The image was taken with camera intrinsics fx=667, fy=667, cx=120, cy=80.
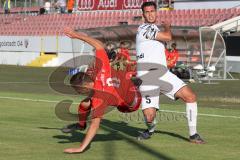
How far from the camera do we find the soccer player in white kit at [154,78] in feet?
32.1

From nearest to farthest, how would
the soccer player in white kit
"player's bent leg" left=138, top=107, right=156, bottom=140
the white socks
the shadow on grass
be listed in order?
the shadow on grass < the soccer player in white kit < the white socks < "player's bent leg" left=138, top=107, right=156, bottom=140

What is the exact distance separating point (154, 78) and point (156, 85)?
11 cm

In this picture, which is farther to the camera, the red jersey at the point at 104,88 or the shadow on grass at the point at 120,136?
the shadow on grass at the point at 120,136

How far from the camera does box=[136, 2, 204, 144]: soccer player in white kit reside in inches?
385

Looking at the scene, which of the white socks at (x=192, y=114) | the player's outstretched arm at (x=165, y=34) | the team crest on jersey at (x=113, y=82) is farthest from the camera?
the white socks at (x=192, y=114)

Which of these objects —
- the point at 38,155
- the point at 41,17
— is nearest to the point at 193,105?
the point at 38,155

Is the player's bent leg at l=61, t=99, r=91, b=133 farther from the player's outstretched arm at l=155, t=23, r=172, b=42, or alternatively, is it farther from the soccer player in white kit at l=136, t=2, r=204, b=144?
the player's outstretched arm at l=155, t=23, r=172, b=42

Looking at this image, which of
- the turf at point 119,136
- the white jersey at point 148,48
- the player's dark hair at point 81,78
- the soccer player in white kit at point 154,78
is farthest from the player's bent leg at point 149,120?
the player's dark hair at point 81,78

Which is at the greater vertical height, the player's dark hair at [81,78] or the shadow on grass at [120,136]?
the player's dark hair at [81,78]

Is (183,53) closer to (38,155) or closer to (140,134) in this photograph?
(140,134)

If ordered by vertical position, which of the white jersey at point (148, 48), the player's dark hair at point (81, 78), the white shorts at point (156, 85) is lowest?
the white shorts at point (156, 85)

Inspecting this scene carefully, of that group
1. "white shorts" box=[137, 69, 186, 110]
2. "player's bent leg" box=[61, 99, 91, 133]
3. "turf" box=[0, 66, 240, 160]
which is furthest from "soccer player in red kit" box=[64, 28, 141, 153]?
"white shorts" box=[137, 69, 186, 110]

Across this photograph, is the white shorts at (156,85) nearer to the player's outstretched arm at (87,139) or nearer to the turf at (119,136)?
the turf at (119,136)

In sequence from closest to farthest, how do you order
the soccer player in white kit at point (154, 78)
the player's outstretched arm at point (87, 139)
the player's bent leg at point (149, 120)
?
the player's outstretched arm at point (87, 139), the soccer player in white kit at point (154, 78), the player's bent leg at point (149, 120)
